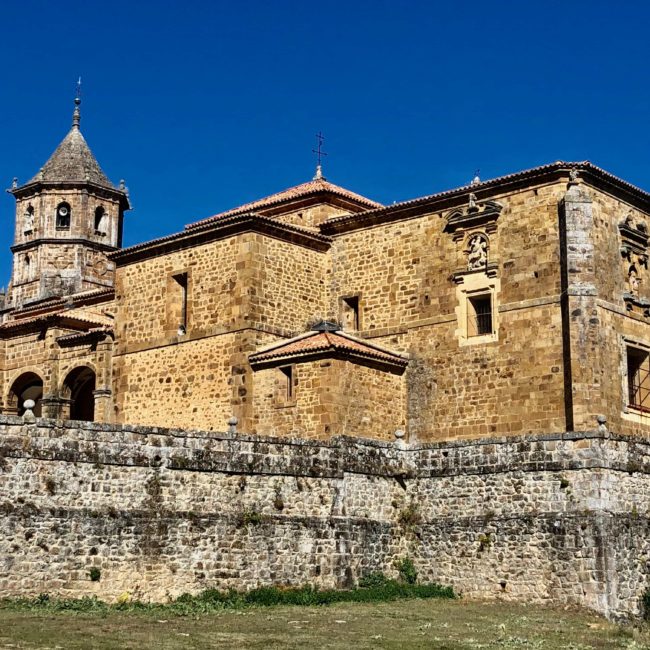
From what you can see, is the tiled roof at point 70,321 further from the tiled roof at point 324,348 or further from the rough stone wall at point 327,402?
the rough stone wall at point 327,402

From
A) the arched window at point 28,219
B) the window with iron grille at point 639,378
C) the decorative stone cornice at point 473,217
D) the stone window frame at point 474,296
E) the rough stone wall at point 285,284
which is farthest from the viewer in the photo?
the arched window at point 28,219

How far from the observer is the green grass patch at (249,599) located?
701 inches

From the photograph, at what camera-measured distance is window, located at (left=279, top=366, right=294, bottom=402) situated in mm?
28172

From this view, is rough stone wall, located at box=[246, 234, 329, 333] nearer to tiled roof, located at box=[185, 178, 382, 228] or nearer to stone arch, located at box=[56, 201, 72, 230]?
tiled roof, located at box=[185, 178, 382, 228]

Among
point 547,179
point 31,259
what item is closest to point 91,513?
point 547,179

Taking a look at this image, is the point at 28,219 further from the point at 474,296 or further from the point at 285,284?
the point at 474,296

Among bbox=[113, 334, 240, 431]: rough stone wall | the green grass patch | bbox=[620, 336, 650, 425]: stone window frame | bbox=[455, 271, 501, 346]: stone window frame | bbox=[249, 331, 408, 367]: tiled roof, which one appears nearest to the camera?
the green grass patch

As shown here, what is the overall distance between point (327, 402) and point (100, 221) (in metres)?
25.9

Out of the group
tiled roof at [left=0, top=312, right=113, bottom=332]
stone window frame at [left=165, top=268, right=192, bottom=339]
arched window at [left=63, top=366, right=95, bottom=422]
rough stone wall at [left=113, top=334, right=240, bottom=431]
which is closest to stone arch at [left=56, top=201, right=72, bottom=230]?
tiled roof at [left=0, top=312, right=113, bottom=332]

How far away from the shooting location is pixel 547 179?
27.8 meters

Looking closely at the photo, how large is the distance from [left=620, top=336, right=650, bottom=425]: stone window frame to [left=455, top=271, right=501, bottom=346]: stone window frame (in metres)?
2.92

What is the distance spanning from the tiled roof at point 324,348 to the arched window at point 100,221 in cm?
2288

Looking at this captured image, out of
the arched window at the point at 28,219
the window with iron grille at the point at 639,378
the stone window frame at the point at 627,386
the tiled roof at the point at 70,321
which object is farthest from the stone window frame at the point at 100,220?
the stone window frame at the point at 627,386

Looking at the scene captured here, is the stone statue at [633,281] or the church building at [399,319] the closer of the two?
the church building at [399,319]
